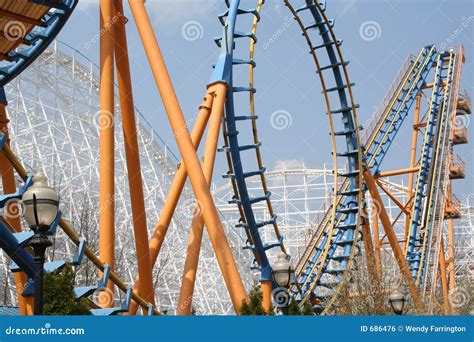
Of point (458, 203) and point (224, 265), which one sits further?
point (458, 203)

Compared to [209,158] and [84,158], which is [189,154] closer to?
[209,158]

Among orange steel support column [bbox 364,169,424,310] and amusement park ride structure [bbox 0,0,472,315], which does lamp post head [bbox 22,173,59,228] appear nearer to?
amusement park ride structure [bbox 0,0,472,315]

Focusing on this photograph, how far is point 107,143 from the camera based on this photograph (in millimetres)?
8984

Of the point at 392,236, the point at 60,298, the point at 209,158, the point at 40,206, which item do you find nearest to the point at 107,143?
the point at 209,158

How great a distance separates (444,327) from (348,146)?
38.0ft

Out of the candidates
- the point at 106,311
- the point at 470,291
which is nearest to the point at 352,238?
the point at 470,291

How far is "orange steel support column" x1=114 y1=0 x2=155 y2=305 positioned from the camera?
9.06 m

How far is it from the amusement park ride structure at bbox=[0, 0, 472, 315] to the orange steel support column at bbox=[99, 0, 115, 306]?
0.01 m

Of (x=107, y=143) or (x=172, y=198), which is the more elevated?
(x=107, y=143)

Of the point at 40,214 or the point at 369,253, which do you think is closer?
the point at 40,214

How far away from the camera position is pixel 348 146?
16.3 meters

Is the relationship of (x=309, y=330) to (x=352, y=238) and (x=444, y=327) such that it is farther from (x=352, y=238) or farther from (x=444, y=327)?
(x=352, y=238)

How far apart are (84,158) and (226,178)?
10.7m

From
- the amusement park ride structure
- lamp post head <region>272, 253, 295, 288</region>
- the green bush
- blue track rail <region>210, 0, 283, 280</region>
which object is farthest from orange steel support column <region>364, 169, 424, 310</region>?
the green bush
